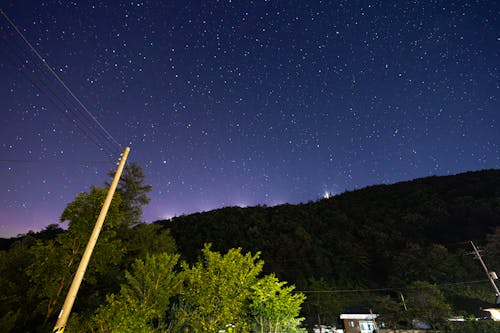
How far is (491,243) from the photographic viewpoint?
171 ft

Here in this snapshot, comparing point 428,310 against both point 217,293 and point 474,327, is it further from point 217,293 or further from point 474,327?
point 217,293

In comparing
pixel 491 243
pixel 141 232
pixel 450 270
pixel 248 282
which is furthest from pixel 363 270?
pixel 248 282

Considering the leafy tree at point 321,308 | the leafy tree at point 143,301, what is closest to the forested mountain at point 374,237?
the leafy tree at point 321,308

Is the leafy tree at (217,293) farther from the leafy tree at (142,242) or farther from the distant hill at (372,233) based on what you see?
the distant hill at (372,233)

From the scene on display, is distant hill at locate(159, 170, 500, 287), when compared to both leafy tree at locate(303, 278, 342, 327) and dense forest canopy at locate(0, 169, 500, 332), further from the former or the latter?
leafy tree at locate(303, 278, 342, 327)

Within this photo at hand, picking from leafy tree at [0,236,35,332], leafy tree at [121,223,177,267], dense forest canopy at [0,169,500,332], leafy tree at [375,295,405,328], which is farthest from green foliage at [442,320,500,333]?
leafy tree at [0,236,35,332]

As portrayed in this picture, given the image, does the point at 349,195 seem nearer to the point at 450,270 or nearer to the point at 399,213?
the point at 399,213

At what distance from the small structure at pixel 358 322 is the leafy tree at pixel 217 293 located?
42.1 m

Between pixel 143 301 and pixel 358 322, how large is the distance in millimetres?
47575

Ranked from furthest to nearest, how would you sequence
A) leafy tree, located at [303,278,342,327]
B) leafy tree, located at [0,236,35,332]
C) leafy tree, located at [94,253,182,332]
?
leafy tree, located at [303,278,342,327]
leafy tree, located at [94,253,182,332]
leafy tree, located at [0,236,35,332]

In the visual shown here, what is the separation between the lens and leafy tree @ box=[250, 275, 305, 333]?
1825cm

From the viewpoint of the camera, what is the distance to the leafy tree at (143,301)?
47.9 ft

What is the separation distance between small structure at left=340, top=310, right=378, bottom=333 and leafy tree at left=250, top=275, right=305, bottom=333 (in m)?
38.5

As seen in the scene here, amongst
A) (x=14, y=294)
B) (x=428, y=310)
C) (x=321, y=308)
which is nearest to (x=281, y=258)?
(x=321, y=308)
